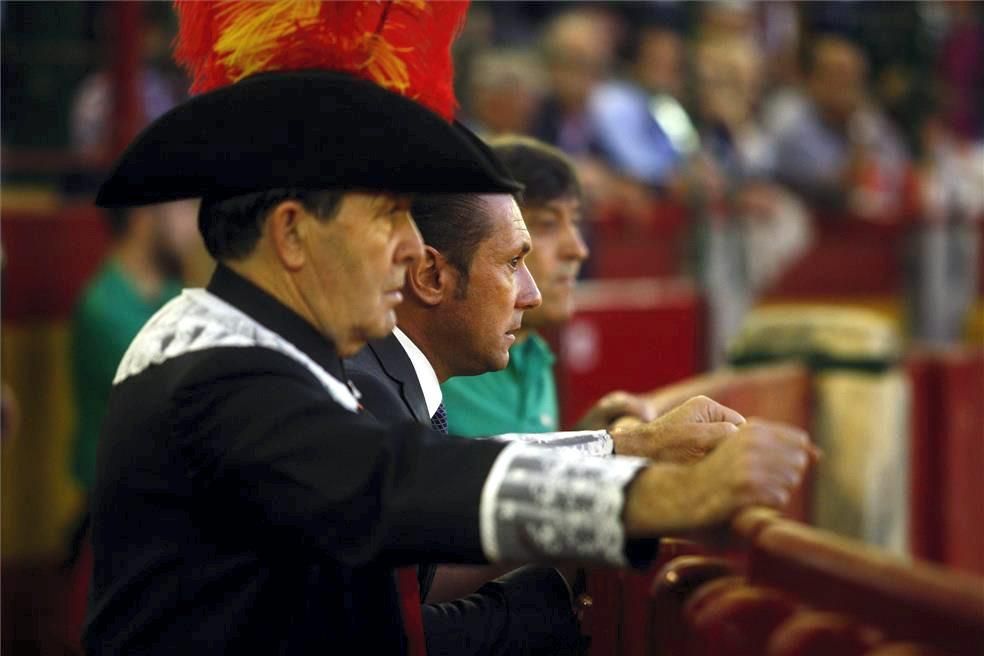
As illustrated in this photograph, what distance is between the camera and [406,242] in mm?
2045

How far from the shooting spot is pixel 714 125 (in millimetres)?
8734

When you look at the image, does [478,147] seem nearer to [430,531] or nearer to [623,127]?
[430,531]

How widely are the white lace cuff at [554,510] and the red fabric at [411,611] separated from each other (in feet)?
1.00

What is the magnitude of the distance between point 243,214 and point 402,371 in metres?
0.49

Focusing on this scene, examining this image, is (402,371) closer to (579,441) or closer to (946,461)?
(579,441)

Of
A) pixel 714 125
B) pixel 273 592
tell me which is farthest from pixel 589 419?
pixel 714 125

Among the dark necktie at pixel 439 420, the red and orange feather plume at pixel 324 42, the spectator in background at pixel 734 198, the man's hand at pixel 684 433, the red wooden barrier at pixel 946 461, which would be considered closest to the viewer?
the red and orange feather plume at pixel 324 42

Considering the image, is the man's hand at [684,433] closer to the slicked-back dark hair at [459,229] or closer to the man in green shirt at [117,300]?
the slicked-back dark hair at [459,229]

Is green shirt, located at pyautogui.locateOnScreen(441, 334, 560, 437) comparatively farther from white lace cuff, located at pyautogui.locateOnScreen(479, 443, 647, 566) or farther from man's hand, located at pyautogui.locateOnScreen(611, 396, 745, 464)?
white lace cuff, located at pyautogui.locateOnScreen(479, 443, 647, 566)

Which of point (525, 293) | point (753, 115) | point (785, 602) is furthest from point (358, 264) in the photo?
point (753, 115)

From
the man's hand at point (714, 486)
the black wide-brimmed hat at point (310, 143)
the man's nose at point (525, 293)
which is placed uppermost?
the black wide-brimmed hat at point (310, 143)

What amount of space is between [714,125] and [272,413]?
710 centimetres

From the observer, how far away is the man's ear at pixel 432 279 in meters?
2.63

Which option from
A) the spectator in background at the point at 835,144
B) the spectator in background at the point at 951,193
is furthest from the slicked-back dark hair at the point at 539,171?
the spectator in background at the point at 951,193
